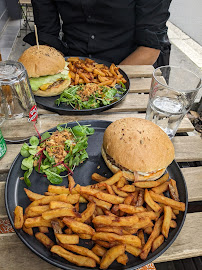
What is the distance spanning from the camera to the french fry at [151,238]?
3.84 ft

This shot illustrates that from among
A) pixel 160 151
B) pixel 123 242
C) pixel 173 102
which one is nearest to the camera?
pixel 123 242

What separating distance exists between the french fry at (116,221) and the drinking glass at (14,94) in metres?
1.00

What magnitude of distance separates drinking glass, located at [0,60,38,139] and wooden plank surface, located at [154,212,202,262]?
1.35 m

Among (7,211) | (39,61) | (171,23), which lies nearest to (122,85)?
(39,61)

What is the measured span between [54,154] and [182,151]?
41.2 inches

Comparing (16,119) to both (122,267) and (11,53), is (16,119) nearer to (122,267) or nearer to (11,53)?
(122,267)

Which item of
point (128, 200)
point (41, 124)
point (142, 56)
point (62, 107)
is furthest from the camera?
point (142, 56)

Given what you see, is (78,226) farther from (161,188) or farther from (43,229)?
(161,188)

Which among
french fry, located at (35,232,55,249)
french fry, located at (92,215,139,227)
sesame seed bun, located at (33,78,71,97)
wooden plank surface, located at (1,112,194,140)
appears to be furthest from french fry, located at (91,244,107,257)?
sesame seed bun, located at (33,78,71,97)

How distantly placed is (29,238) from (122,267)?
517mm

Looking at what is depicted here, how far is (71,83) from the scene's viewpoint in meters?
2.43

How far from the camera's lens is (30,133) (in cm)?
189

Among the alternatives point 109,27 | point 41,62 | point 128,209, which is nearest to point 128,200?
point 128,209

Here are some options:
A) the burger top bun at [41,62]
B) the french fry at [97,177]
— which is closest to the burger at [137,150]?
the french fry at [97,177]
